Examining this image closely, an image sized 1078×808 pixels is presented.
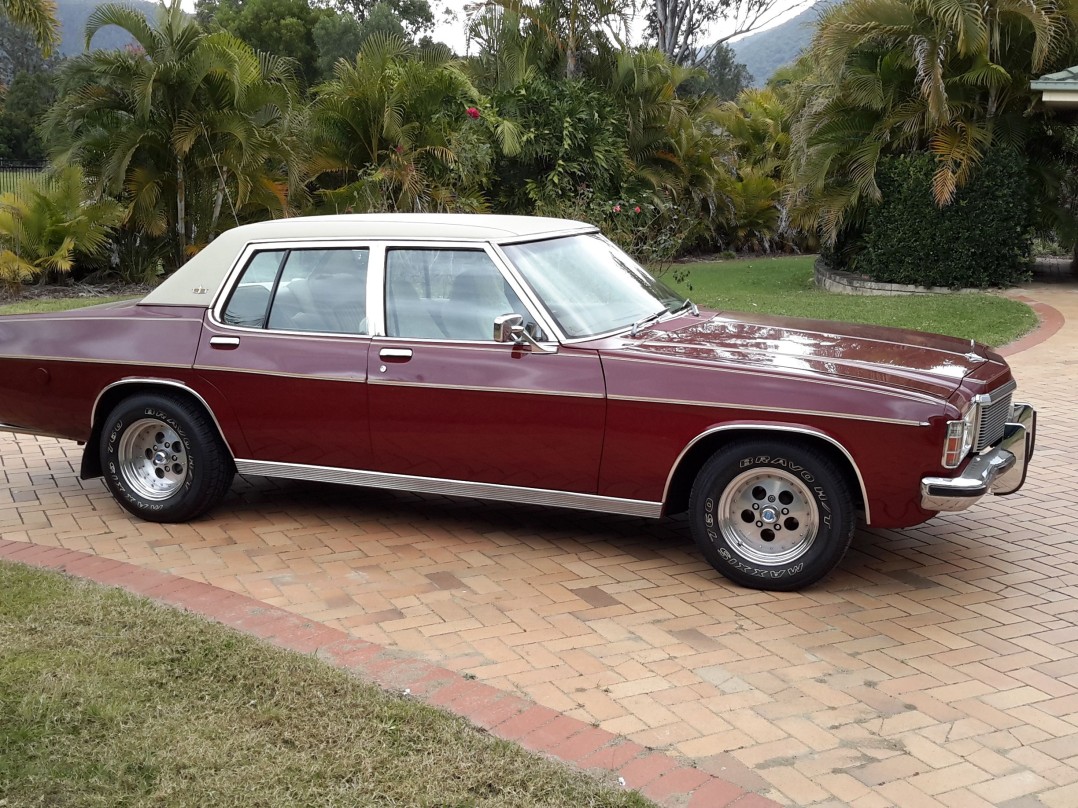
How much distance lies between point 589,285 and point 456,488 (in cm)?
131

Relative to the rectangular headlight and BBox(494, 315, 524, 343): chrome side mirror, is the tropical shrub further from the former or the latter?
the rectangular headlight

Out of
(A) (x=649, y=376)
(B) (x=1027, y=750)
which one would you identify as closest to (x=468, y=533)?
(A) (x=649, y=376)

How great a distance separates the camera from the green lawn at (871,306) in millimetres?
13836

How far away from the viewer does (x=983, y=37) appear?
648 inches

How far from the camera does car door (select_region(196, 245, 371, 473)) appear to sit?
6.06 m

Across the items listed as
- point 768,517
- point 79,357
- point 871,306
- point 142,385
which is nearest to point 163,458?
point 142,385

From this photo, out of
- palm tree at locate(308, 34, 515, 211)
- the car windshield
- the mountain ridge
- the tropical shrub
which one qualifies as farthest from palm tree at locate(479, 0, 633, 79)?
the mountain ridge

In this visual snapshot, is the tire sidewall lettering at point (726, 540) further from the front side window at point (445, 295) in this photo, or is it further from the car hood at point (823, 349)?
the front side window at point (445, 295)

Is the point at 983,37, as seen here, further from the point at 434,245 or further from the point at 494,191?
the point at 434,245

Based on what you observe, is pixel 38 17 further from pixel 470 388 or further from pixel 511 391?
pixel 511 391

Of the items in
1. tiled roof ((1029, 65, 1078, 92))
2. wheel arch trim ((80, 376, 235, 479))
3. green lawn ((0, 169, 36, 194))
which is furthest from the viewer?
green lawn ((0, 169, 36, 194))

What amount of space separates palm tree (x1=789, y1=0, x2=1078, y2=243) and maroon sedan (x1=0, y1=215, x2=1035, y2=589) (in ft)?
39.5

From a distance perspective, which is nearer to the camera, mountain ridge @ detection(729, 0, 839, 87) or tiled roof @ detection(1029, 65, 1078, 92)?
tiled roof @ detection(1029, 65, 1078, 92)

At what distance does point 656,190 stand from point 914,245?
25.0 ft
